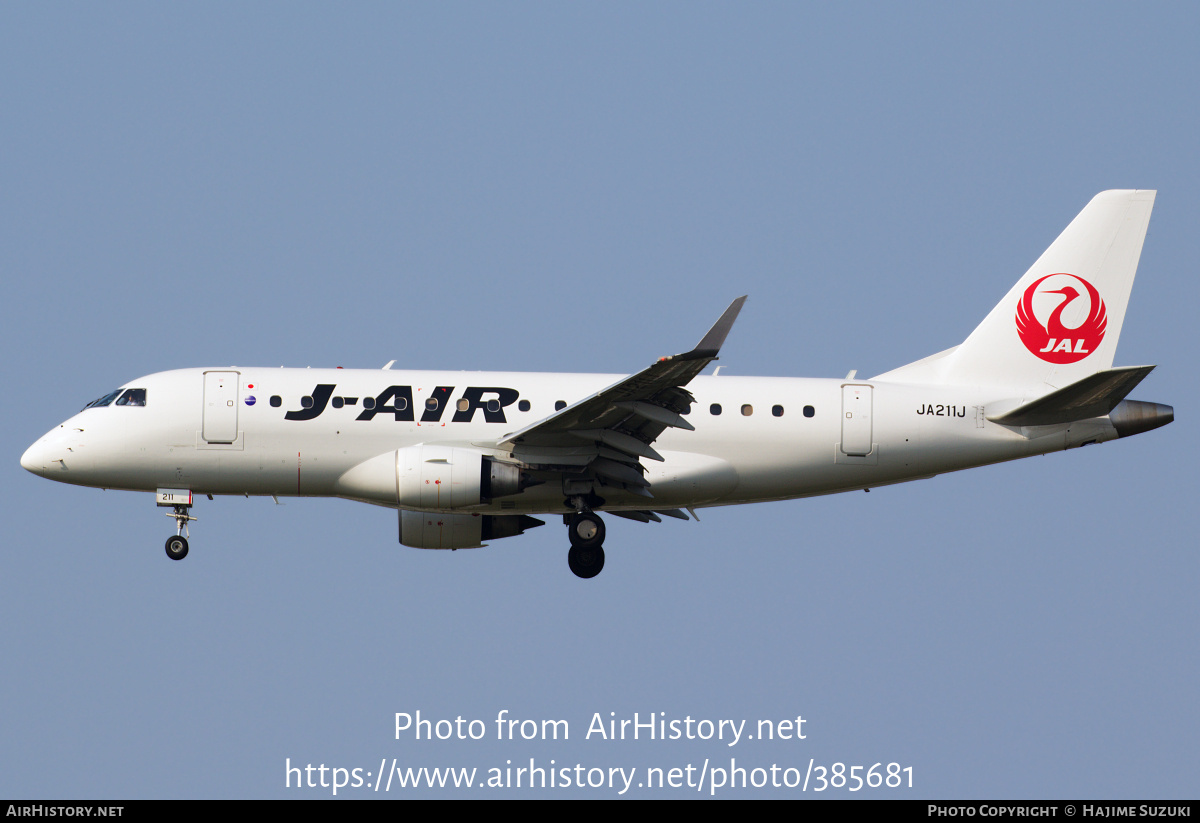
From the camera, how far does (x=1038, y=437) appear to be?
3064cm

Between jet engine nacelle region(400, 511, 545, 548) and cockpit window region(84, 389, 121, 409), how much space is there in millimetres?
6805

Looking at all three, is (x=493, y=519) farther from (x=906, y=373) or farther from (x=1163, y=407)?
(x=1163, y=407)

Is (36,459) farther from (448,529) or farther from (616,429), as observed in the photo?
(616,429)

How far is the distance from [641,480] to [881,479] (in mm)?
5445

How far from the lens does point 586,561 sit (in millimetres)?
30516

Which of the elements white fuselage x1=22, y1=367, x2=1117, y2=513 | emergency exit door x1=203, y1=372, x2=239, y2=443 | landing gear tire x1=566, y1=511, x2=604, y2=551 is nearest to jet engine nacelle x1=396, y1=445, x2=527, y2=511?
white fuselage x1=22, y1=367, x2=1117, y2=513

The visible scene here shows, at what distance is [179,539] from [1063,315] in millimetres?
20642

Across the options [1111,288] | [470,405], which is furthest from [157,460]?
[1111,288]

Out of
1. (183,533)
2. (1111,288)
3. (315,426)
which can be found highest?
(1111,288)

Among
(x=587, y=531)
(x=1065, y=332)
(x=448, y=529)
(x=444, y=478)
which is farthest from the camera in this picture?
(x=1065, y=332)

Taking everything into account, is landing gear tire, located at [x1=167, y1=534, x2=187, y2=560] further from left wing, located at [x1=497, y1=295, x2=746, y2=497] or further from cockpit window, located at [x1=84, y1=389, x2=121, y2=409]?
left wing, located at [x1=497, y1=295, x2=746, y2=497]

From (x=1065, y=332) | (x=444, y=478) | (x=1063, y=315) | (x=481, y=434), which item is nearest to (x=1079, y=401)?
(x=1065, y=332)

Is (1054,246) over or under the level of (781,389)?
over

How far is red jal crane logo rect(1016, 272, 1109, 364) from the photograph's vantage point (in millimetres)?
31906
